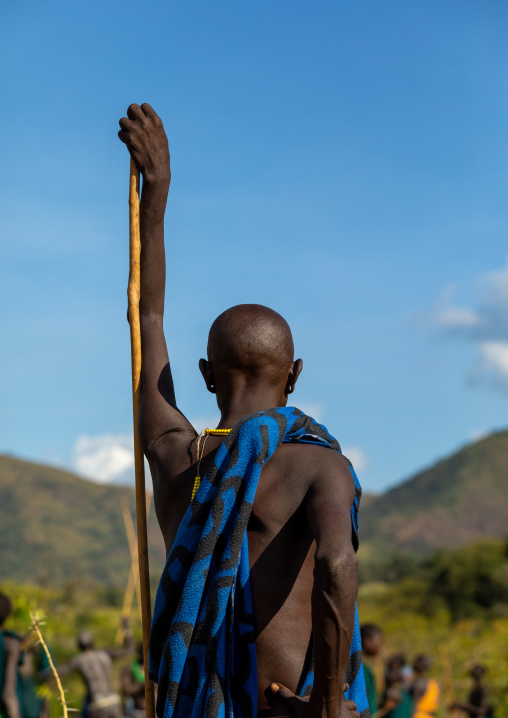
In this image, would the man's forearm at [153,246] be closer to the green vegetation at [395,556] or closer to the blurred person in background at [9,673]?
the blurred person in background at [9,673]

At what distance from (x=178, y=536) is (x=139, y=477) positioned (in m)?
0.44

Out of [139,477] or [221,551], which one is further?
[139,477]

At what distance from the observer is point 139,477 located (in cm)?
270

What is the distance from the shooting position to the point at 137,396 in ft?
8.92

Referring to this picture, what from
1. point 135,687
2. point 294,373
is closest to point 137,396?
point 294,373

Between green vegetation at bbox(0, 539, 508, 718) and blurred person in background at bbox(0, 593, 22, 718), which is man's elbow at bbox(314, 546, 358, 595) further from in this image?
green vegetation at bbox(0, 539, 508, 718)

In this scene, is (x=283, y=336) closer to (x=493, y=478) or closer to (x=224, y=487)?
(x=224, y=487)

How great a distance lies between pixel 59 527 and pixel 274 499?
284ft

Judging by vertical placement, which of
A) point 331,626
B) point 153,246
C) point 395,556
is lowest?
point 331,626

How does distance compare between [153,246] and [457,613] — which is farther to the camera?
[457,613]

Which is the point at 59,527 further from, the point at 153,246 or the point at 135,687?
the point at 153,246

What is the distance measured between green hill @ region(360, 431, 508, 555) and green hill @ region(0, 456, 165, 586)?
2369cm

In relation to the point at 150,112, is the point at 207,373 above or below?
below

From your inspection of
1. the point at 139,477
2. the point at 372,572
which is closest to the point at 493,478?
the point at 372,572
